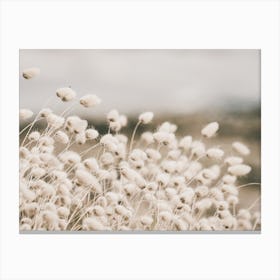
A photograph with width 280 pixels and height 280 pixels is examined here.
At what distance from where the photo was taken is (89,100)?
2.56m

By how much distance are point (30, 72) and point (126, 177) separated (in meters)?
0.58

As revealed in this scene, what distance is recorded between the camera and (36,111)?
8.45 feet

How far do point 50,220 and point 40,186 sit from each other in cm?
14

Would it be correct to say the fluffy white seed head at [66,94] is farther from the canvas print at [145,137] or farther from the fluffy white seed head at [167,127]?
the fluffy white seed head at [167,127]

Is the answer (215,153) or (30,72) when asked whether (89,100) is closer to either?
(30,72)

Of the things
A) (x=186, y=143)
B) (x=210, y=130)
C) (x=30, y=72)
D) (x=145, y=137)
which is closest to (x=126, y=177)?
(x=145, y=137)

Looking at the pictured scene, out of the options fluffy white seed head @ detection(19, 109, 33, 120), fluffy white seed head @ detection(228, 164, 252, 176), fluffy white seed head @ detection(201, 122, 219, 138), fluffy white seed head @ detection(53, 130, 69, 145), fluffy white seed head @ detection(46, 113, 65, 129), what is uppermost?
fluffy white seed head @ detection(19, 109, 33, 120)

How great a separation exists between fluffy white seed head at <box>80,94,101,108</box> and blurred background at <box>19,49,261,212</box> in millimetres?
19

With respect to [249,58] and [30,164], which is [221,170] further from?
[30,164]

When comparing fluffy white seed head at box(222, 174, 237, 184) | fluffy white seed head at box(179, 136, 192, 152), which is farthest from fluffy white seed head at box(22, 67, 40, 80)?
fluffy white seed head at box(222, 174, 237, 184)

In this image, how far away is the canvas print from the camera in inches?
101

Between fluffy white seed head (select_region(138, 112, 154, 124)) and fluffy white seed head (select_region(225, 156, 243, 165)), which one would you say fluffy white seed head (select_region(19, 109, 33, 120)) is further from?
fluffy white seed head (select_region(225, 156, 243, 165))

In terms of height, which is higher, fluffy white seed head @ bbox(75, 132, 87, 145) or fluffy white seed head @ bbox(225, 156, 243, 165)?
fluffy white seed head @ bbox(75, 132, 87, 145)

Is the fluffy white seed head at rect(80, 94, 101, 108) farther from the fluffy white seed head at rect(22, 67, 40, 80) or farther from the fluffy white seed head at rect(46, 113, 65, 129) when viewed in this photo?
the fluffy white seed head at rect(22, 67, 40, 80)
